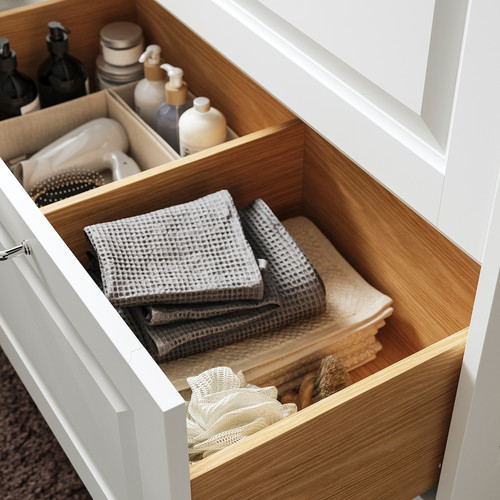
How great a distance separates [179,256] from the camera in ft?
2.90

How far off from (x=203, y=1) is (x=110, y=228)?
0.26 m

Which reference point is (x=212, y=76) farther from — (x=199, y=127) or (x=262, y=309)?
(x=262, y=309)

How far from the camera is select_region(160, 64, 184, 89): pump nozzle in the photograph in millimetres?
1046

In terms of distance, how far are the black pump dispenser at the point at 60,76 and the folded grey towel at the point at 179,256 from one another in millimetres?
355

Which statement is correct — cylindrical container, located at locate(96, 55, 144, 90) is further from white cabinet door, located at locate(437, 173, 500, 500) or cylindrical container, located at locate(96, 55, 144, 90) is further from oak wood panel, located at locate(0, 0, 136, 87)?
white cabinet door, located at locate(437, 173, 500, 500)

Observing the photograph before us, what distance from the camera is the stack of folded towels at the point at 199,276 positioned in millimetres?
840

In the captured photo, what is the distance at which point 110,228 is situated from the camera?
0.88 metres

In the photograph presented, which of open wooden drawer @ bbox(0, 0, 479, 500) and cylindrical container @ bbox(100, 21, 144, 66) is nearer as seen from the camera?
open wooden drawer @ bbox(0, 0, 479, 500)

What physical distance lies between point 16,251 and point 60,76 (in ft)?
1.44

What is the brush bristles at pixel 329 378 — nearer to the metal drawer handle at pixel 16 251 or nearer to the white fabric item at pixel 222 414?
the white fabric item at pixel 222 414

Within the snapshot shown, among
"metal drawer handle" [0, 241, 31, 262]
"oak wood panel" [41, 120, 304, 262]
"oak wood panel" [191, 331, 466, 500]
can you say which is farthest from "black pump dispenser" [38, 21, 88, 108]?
"oak wood panel" [191, 331, 466, 500]

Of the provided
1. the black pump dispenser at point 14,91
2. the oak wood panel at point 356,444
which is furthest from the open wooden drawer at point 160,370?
the black pump dispenser at point 14,91

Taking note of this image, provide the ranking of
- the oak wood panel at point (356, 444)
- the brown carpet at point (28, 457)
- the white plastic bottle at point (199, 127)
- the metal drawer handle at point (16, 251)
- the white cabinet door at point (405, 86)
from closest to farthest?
the white cabinet door at point (405, 86), the oak wood panel at point (356, 444), the metal drawer handle at point (16, 251), the white plastic bottle at point (199, 127), the brown carpet at point (28, 457)

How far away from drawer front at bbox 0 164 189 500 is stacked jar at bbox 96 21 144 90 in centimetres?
38
